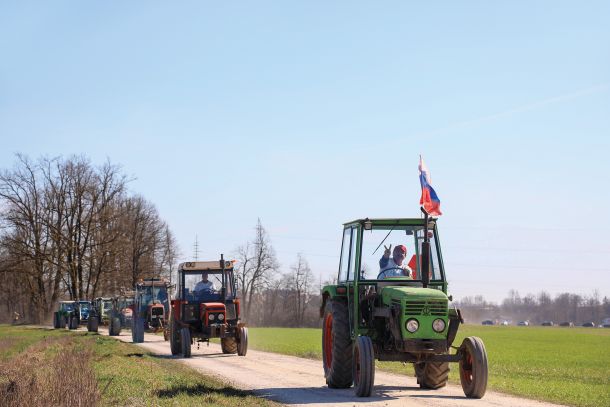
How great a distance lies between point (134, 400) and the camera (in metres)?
11.5

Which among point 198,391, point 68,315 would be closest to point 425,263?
point 198,391

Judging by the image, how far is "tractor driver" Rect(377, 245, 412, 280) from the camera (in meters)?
13.6

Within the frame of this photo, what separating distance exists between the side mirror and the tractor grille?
45 centimetres

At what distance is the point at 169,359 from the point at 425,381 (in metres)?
9.31

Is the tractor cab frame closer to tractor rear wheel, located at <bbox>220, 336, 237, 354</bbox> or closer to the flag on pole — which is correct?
tractor rear wheel, located at <bbox>220, 336, 237, 354</bbox>

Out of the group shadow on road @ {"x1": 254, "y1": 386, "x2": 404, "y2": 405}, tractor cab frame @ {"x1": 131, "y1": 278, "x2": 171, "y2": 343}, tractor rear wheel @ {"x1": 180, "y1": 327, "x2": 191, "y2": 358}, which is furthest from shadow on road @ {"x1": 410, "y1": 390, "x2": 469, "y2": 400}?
tractor cab frame @ {"x1": 131, "y1": 278, "x2": 171, "y2": 343}

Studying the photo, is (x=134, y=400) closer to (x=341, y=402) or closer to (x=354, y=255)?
(x=341, y=402)

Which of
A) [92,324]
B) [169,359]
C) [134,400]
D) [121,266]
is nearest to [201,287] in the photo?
[169,359]

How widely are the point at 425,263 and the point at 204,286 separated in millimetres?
12154

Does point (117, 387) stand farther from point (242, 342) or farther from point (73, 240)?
point (73, 240)

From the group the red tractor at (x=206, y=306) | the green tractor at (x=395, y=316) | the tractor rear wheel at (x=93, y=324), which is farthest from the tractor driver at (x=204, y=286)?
the tractor rear wheel at (x=93, y=324)

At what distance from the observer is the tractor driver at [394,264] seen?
13.6 metres

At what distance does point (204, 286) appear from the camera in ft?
77.0

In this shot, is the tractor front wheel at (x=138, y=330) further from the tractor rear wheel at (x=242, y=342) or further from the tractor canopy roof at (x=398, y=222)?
→ the tractor canopy roof at (x=398, y=222)
